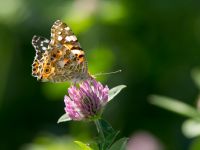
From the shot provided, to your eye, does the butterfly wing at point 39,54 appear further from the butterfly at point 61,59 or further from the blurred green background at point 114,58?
the blurred green background at point 114,58

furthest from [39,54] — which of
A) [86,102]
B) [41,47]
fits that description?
[86,102]

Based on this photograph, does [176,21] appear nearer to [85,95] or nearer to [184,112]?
[184,112]

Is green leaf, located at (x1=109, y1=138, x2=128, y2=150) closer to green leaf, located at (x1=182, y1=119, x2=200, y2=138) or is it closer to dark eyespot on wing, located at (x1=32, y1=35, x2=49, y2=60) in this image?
dark eyespot on wing, located at (x1=32, y1=35, x2=49, y2=60)

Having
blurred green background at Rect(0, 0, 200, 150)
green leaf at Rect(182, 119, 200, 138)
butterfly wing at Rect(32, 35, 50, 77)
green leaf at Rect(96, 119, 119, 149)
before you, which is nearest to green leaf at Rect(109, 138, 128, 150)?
green leaf at Rect(96, 119, 119, 149)

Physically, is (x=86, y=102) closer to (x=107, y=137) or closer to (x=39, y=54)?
(x=107, y=137)

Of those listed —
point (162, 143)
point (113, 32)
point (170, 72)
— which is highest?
point (113, 32)

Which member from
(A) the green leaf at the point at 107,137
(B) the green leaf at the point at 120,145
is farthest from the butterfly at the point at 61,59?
(B) the green leaf at the point at 120,145

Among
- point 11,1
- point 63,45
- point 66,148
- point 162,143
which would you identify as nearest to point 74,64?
point 63,45
